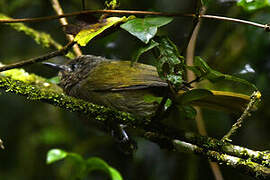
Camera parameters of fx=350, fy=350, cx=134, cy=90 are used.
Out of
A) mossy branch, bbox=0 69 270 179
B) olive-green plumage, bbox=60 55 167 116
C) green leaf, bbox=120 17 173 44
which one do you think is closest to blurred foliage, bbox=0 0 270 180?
olive-green plumage, bbox=60 55 167 116

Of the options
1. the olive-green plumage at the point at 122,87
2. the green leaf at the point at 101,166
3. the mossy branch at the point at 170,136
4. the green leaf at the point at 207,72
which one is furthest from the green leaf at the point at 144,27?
the olive-green plumage at the point at 122,87

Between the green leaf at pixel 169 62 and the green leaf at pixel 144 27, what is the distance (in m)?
0.10

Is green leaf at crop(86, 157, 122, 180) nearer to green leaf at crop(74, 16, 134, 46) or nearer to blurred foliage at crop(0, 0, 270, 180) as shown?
green leaf at crop(74, 16, 134, 46)

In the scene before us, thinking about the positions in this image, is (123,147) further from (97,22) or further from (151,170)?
(97,22)

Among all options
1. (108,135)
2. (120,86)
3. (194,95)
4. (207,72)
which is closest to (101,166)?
(194,95)

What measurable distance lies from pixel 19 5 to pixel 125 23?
285 cm

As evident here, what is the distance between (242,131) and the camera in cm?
344

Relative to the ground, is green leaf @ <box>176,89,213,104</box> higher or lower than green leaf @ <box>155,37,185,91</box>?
lower

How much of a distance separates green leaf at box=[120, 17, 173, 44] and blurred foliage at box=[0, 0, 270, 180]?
1246 millimetres

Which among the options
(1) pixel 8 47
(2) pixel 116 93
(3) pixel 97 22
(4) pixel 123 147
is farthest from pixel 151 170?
(1) pixel 8 47

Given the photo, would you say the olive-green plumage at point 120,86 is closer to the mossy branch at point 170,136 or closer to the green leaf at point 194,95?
the mossy branch at point 170,136

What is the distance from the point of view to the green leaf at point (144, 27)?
1.49 meters

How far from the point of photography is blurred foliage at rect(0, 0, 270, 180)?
325 cm

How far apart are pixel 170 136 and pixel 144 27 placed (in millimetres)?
729
